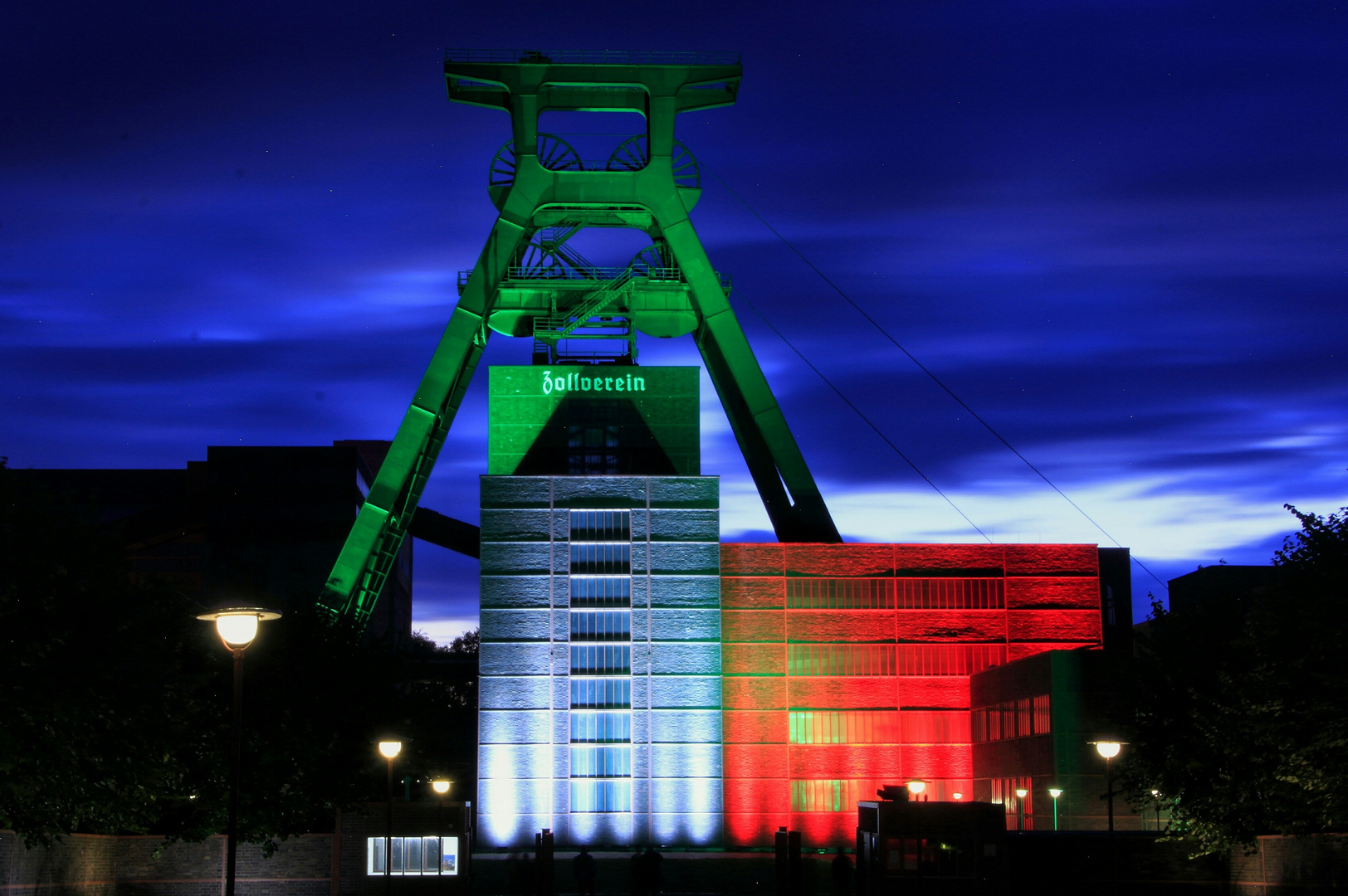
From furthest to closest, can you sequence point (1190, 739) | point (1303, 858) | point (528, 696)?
point (528, 696) < point (1190, 739) < point (1303, 858)

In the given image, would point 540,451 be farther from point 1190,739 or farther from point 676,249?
point 1190,739

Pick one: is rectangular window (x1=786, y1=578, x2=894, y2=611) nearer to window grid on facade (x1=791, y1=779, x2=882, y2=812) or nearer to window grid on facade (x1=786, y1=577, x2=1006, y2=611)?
window grid on facade (x1=786, y1=577, x2=1006, y2=611)

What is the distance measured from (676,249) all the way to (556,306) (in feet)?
26.3

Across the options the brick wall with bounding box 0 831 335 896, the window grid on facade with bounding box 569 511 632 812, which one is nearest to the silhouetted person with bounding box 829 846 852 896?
the brick wall with bounding box 0 831 335 896

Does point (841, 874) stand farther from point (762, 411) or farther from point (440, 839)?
point (762, 411)

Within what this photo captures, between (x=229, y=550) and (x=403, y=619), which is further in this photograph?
(x=403, y=619)

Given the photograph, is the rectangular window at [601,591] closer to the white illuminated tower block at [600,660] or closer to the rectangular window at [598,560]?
the white illuminated tower block at [600,660]

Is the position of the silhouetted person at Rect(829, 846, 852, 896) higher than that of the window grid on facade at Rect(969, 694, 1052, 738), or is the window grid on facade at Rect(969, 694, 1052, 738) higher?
the window grid on facade at Rect(969, 694, 1052, 738)

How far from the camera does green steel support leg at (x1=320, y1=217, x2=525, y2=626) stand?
221ft

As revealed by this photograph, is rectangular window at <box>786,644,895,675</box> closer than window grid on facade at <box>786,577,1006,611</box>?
Yes

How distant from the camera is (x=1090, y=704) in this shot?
54469mm

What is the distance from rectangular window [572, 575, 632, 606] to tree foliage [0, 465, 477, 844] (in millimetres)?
17304

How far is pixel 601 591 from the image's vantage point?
212 feet

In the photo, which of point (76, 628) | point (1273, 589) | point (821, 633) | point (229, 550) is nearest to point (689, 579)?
point (821, 633)
